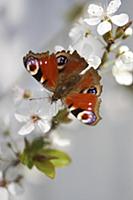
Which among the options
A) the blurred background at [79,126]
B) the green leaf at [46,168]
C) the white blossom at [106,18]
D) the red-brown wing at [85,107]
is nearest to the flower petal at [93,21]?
the white blossom at [106,18]

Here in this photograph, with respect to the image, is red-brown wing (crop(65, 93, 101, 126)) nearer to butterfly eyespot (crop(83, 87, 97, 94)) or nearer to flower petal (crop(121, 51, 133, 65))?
butterfly eyespot (crop(83, 87, 97, 94))

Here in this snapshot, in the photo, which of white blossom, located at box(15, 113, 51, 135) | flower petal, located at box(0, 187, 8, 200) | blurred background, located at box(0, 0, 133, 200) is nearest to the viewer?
white blossom, located at box(15, 113, 51, 135)

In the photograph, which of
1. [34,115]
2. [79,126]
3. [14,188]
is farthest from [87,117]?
[79,126]

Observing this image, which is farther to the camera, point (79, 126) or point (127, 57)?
point (79, 126)

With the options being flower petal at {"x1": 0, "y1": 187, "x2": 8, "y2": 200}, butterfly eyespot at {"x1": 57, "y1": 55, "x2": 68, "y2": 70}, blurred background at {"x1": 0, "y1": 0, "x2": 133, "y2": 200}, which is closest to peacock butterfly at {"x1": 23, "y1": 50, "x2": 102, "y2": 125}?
butterfly eyespot at {"x1": 57, "y1": 55, "x2": 68, "y2": 70}

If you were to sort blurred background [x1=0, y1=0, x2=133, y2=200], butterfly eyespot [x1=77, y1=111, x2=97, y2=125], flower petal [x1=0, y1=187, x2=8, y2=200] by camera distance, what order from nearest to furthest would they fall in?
butterfly eyespot [x1=77, y1=111, x2=97, y2=125]
flower petal [x1=0, y1=187, x2=8, y2=200]
blurred background [x1=0, y1=0, x2=133, y2=200]

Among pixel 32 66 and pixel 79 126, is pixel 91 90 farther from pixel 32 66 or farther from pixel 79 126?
pixel 79 126
